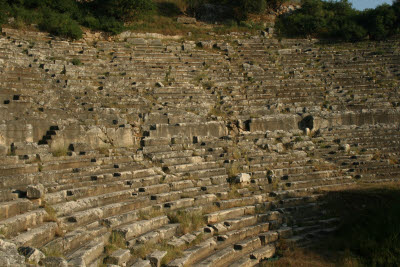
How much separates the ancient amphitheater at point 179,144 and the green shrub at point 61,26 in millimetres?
648

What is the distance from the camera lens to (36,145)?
9031mm

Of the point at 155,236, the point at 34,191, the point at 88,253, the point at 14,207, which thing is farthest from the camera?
the point at 155,236

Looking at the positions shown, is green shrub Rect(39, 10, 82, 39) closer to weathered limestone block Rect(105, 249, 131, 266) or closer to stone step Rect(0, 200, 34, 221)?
stone step Rect(0, 200, 34, 221)

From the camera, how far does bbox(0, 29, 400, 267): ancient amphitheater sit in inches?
253

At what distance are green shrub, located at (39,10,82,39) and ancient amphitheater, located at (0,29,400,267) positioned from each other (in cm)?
65

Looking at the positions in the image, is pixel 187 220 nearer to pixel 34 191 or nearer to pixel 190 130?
pixel 34 191

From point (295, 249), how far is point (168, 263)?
2700 millimetres

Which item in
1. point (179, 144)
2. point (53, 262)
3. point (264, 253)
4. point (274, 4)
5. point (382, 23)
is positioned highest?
point (274, 4)

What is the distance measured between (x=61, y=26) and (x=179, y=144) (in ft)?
35.2

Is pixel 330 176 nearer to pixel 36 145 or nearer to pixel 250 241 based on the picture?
pixel 250 241

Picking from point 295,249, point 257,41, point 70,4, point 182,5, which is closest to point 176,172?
point 295,249

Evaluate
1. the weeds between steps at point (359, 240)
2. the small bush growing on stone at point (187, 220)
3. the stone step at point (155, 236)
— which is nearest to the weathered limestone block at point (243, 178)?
the weeds between steps at point (359, 240)

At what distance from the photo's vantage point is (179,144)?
1123 centimetres

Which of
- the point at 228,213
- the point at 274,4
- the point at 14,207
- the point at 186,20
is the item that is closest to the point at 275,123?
the point at 228,213
